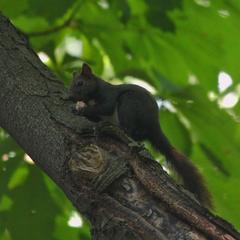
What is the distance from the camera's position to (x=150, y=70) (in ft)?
11.8

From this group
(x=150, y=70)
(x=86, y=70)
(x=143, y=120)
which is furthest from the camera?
(x=150, y=70)

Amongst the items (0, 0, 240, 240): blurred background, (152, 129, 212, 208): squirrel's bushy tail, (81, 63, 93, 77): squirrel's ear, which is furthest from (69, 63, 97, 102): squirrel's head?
(152, 129, 212, 208): squirrel's bushy tail

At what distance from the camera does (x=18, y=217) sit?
2.87 meters

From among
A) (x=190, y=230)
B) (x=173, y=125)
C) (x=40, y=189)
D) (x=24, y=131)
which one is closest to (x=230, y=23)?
(x=173, y=125)

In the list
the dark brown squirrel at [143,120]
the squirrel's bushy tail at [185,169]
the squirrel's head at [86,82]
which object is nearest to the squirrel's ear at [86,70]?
the squirrel's head at [86,82]

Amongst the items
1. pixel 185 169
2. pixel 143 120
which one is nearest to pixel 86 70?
pixel 143 120

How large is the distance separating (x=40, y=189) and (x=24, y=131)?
2.65 feet

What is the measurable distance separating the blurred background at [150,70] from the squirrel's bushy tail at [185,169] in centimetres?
Answer: 15

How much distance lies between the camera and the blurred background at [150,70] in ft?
9.63

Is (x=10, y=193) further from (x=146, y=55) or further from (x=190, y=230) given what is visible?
(x=190, y=230)

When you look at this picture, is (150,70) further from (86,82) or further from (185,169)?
(185,169)

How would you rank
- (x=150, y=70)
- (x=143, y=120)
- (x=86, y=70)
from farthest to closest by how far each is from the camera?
1. (x=150, y=70)
2. (x=86, y=70)
3. (x=143, y=120)

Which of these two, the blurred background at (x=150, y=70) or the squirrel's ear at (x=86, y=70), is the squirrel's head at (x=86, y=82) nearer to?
the squirrel's ear at (x=86, y=70)

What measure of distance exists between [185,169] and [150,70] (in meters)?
0.90
